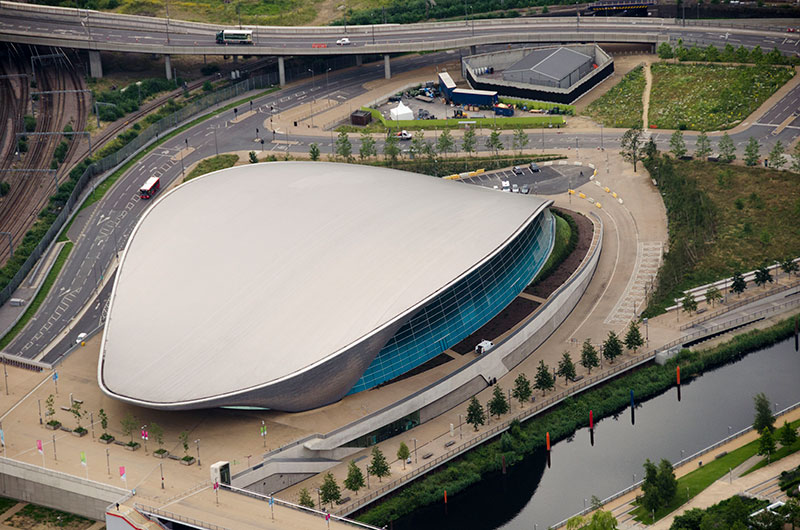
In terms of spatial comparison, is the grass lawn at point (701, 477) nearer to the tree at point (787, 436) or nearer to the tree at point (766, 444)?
the tree at point (766, 444)

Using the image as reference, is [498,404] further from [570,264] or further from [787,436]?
[570,264]

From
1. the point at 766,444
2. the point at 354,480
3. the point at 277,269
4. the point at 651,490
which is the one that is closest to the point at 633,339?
the point at 766,444

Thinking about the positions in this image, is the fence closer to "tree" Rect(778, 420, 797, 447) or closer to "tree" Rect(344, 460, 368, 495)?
"tree" Rect(778, 420, 797, 447)

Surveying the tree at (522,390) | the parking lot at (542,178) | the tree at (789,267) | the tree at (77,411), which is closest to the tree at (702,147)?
the parking lot at (542,178)

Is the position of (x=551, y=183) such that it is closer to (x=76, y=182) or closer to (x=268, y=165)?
(x=268, y=165)

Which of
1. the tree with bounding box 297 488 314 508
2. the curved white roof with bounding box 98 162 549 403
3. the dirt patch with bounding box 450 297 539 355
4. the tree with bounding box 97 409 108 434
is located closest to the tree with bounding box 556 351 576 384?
the dirt patch with bounding box 450 297 539 355
